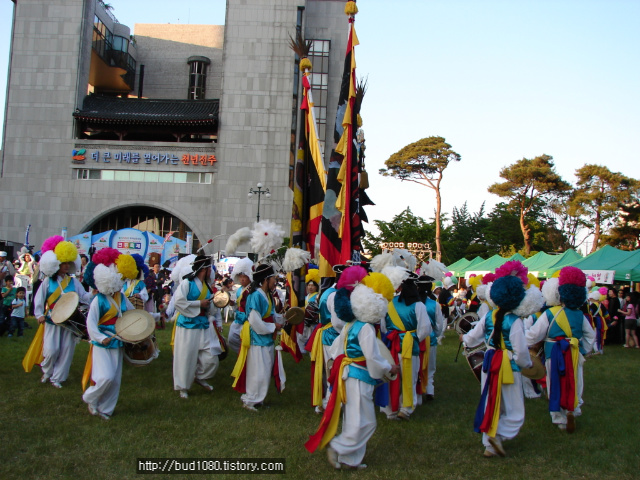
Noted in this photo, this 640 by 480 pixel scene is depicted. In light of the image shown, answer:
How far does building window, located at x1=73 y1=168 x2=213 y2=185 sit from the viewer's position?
129ft

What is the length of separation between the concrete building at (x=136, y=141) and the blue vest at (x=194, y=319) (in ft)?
102

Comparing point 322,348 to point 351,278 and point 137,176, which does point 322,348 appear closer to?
point 351,278

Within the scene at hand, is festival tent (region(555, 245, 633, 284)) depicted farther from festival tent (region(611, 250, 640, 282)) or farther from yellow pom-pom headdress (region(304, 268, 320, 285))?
yellow pom-pom headdress (region(304, 268, 320, 285))

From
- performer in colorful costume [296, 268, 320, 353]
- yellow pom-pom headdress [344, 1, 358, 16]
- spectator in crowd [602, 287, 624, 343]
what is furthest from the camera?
spectator in crowd [602, 287, 624, 343]

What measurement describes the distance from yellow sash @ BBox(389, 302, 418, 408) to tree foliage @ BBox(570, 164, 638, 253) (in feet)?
113

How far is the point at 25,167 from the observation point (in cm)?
3925

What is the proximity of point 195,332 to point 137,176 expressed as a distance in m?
34.3

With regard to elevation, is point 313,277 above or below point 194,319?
above

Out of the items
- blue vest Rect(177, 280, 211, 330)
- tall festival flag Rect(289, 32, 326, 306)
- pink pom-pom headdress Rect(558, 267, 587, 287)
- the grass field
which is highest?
tall festival flag Rect(289, 32, 326, 306)

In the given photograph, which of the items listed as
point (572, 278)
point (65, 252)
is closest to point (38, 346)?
point (65, 252)

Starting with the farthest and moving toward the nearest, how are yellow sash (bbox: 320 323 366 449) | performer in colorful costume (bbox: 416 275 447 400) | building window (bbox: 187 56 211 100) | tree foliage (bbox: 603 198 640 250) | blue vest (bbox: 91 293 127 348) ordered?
building window (bbox: 187 56 211 100) < tree foliage (bbox: 603 198 640 250) < performer in colorful costume (bbox: 416 275 447 400) < blue vest (bbox: 91 293 127 348) < yellow sash (bbox: 320 323 366 449)

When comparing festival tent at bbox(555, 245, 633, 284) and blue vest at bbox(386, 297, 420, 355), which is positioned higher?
festival tent at bbox(555, 245, 633, 284)

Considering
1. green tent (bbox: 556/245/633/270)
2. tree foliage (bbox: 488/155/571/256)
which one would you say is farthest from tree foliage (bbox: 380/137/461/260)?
green tent (bbox: 556/245/633/270)

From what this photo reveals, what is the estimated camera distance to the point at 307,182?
9.50 metres
